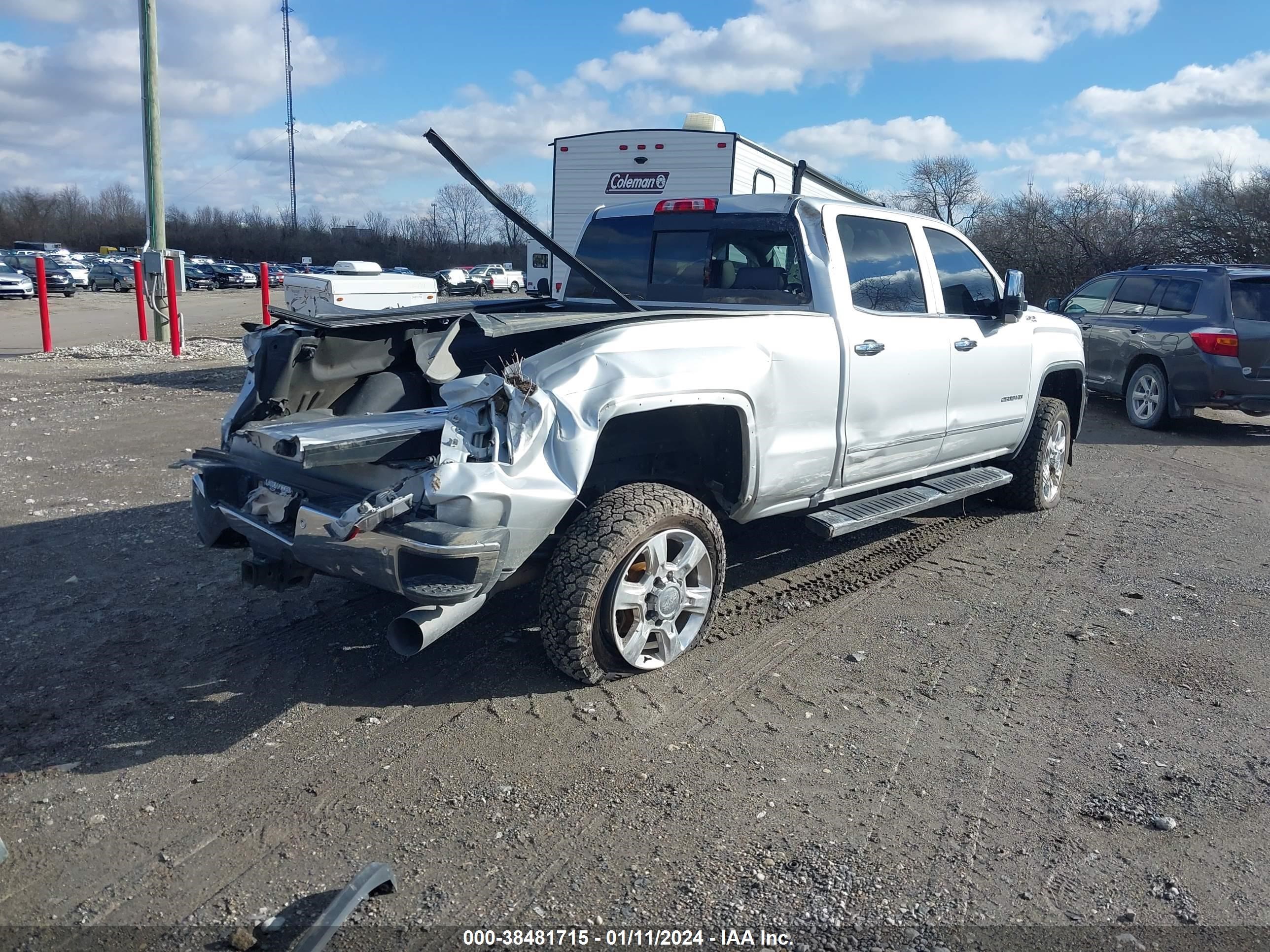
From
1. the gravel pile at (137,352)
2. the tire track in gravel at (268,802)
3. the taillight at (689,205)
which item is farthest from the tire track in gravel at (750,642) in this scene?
the gravel pile at (137,352)

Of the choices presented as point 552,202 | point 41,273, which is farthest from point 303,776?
point 41,273

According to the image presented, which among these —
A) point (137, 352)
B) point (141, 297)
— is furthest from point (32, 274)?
point (137, 352)

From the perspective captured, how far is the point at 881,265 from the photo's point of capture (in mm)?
5242

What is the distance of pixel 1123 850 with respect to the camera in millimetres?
2959

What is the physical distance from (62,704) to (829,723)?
9.71 ft

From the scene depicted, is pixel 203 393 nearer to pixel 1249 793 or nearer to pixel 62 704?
pixel 62 704

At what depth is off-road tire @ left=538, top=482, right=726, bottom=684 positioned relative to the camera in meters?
3.69

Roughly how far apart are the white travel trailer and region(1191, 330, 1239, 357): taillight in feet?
12.9

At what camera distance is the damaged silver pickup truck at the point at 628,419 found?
344cm

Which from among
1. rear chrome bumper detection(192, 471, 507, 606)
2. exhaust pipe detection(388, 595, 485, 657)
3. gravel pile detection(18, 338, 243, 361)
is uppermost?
rear chrome bumper detection(192, 471, 507, 606)

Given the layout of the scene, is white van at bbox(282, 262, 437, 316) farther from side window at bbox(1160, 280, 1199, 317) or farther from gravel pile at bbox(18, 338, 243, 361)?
side window at bbox(1160, 280, 1199, 317)

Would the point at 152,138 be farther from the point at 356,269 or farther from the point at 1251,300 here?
the point at 1251,300

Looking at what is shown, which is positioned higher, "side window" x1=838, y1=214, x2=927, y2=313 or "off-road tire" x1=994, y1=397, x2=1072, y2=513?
"side window" x1=838, y1=214, x2=927, y2=313

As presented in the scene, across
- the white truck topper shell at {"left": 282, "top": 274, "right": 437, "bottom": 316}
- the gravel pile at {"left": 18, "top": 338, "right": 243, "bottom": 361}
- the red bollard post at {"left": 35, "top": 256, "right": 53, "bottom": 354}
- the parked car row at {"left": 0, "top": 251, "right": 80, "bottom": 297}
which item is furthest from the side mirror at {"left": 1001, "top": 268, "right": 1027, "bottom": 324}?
the parked car row at {"left": 0, "top": 251, "right": 80, "bottom": 297}
